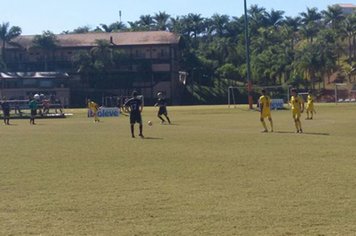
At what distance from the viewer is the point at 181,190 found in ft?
39.4

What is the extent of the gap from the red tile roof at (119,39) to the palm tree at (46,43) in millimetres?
1700

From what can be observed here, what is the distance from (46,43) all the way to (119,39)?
10034 millimetres

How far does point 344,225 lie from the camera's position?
8727 millimetres

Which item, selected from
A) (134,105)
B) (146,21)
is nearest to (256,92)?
(146,21)

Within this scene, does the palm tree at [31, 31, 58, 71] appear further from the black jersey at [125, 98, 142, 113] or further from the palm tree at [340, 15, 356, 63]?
the black jersey at [125, 98, 142, 113]

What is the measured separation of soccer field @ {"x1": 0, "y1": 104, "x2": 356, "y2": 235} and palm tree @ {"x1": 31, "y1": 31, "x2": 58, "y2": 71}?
79058 millimetres

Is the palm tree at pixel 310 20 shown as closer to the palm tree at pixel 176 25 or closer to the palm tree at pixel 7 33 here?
the palm tree at pixel 176 25

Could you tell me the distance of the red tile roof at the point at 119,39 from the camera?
323 feet

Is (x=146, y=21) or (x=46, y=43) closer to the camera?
(x=46, y=43)

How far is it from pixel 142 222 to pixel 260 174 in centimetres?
509

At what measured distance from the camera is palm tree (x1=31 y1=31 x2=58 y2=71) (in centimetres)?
9881

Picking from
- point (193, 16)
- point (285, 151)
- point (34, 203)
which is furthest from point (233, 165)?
point (193, 16)

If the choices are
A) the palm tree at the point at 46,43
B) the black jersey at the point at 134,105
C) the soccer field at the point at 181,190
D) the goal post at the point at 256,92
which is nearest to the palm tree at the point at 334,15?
the goal post at the point at 256,92

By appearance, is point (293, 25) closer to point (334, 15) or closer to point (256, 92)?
point (334, 15)
